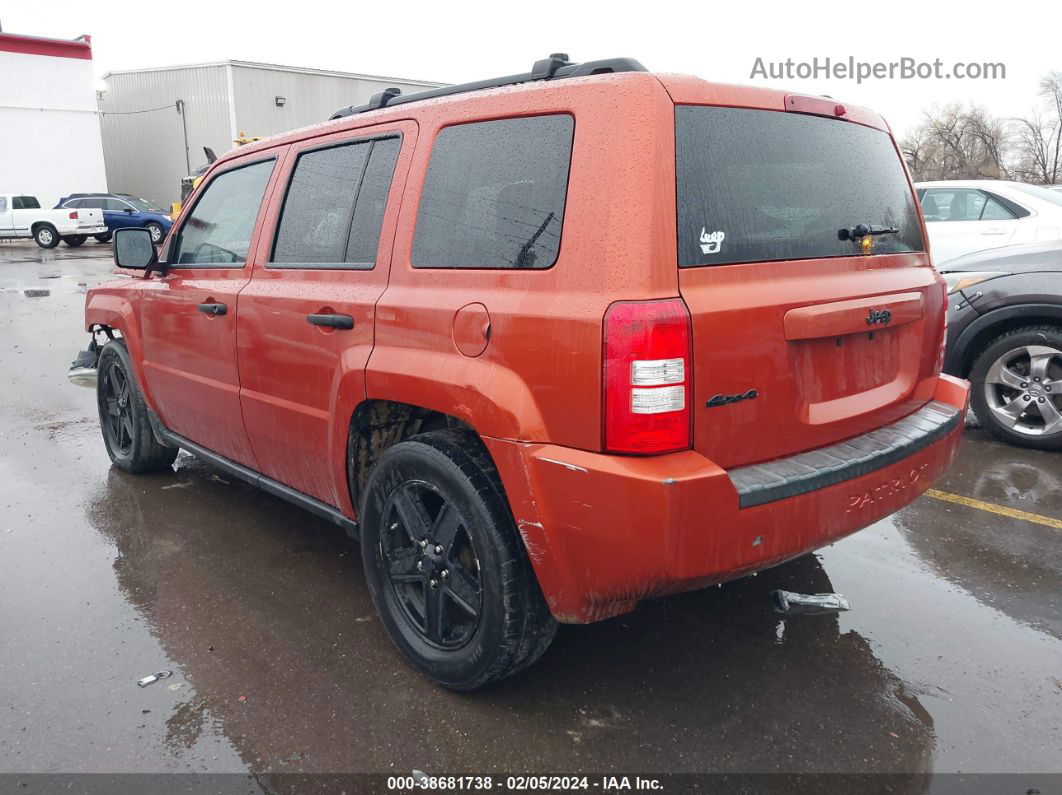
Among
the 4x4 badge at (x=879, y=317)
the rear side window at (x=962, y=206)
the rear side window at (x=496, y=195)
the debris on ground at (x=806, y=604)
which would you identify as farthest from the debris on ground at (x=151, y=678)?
the rear side window at (x=962, y=206)

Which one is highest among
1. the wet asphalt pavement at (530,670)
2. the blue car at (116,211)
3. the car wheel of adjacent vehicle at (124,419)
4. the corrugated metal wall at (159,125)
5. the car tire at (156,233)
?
the corrugated metal wall at (159,125)

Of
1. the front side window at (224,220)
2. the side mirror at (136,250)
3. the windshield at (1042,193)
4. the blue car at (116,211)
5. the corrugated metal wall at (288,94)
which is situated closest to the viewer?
the front side window at (224,220)

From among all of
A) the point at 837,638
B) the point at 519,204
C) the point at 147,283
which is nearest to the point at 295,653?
the point at 519,204

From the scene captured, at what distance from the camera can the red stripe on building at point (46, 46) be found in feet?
94.1

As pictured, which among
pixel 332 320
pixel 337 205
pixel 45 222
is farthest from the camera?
pixel 45 222

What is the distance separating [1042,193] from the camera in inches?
296

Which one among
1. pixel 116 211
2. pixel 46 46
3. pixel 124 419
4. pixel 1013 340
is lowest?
pixel 124 419

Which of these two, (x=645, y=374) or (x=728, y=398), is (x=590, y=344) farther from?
(x=728, y=398)

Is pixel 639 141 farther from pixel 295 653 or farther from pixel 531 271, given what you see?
pixel 295 653

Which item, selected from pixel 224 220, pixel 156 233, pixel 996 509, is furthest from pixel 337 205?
pixel 156 233

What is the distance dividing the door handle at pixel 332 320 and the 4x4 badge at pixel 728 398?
134cm

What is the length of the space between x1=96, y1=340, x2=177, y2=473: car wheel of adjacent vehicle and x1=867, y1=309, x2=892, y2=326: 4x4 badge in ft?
12.7

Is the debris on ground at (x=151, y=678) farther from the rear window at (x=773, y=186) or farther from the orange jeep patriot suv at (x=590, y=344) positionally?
the rear window at (x=773, y=186)

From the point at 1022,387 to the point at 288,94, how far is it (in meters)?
29.2
